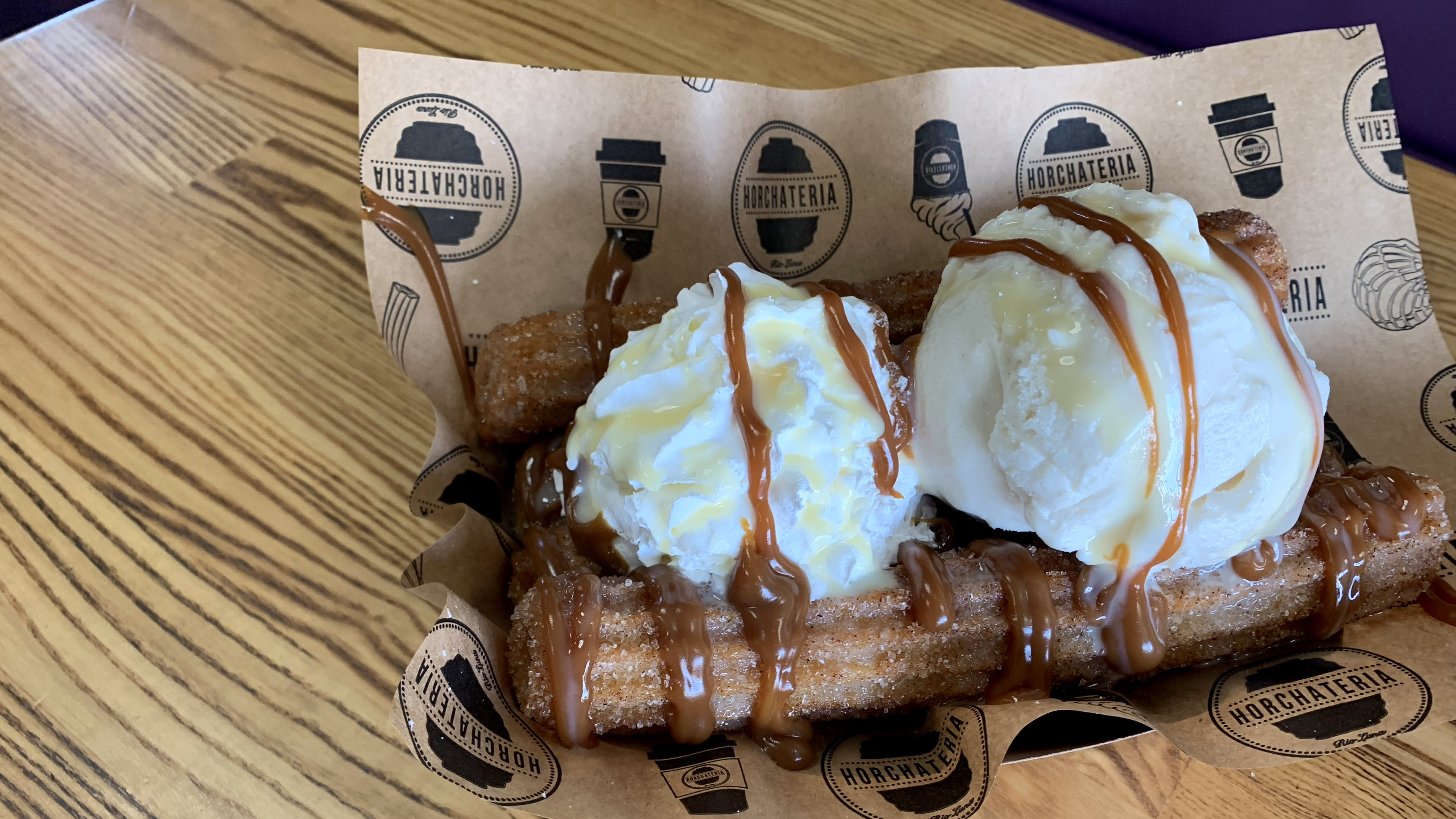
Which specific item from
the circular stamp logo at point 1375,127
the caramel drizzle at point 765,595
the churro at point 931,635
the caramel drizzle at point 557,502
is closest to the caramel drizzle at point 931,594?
the churro at point 931,635

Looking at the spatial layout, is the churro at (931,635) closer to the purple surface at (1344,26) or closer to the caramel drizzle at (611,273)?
the caramel drizzle at (611,273)

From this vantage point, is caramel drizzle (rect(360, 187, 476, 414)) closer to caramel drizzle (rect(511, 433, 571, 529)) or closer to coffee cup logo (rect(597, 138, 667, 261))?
caramel drizzle (rect(511, 433, 571, 529))

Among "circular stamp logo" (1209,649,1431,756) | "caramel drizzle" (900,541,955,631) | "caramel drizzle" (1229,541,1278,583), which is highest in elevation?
"caramel drizzle" (900,541,955,631)

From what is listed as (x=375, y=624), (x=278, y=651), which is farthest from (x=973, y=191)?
(x=278, y=651)

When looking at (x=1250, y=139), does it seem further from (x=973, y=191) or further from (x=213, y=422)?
(x=213, y=422)

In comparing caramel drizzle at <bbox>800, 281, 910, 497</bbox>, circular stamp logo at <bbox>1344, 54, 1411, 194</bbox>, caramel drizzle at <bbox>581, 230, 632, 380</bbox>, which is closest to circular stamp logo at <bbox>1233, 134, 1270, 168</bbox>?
circular stamp logo at <bbox>1344, 54, 1411, 194</bbox>

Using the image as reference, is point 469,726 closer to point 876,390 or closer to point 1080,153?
point 876,390

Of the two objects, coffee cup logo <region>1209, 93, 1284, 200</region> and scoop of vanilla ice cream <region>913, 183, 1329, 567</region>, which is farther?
coffee cup logo <region>1209, 93, 1284, 200</region>
